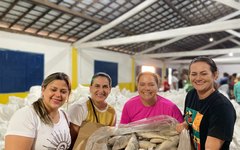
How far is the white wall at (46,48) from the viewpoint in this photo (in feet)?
18.0

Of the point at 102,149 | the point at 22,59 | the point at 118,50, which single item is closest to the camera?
the point at 102,149

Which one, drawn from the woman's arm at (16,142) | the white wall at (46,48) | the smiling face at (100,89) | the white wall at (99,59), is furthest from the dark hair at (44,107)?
the white wall at (99,59)

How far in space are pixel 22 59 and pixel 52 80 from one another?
5068 mm

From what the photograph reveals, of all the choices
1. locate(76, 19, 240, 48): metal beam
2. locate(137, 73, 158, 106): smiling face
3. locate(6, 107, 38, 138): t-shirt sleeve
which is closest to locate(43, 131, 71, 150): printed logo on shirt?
locate(6, 107, 38, 138): t-shirt sleeve

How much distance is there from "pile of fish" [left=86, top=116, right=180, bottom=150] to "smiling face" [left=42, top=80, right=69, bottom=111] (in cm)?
29

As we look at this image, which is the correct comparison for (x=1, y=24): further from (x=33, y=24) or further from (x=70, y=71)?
(x=70, y=71)

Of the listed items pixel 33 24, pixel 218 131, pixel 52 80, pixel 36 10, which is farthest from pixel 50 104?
pixel 33 24

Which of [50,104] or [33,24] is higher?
[33,24]

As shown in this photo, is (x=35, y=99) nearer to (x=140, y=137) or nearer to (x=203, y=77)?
(x=140, y=137)

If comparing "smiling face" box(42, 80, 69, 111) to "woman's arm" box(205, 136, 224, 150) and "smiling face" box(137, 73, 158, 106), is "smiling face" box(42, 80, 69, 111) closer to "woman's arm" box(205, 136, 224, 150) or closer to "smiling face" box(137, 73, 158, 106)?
"smiling face" box(137, 73, 158, 106)

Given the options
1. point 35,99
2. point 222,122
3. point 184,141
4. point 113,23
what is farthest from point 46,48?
point 222,122

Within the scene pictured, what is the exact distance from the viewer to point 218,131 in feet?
3.18

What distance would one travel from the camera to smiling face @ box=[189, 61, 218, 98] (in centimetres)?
112

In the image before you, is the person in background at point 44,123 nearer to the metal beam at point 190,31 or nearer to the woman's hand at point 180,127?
the woman's hand at point 180,127
